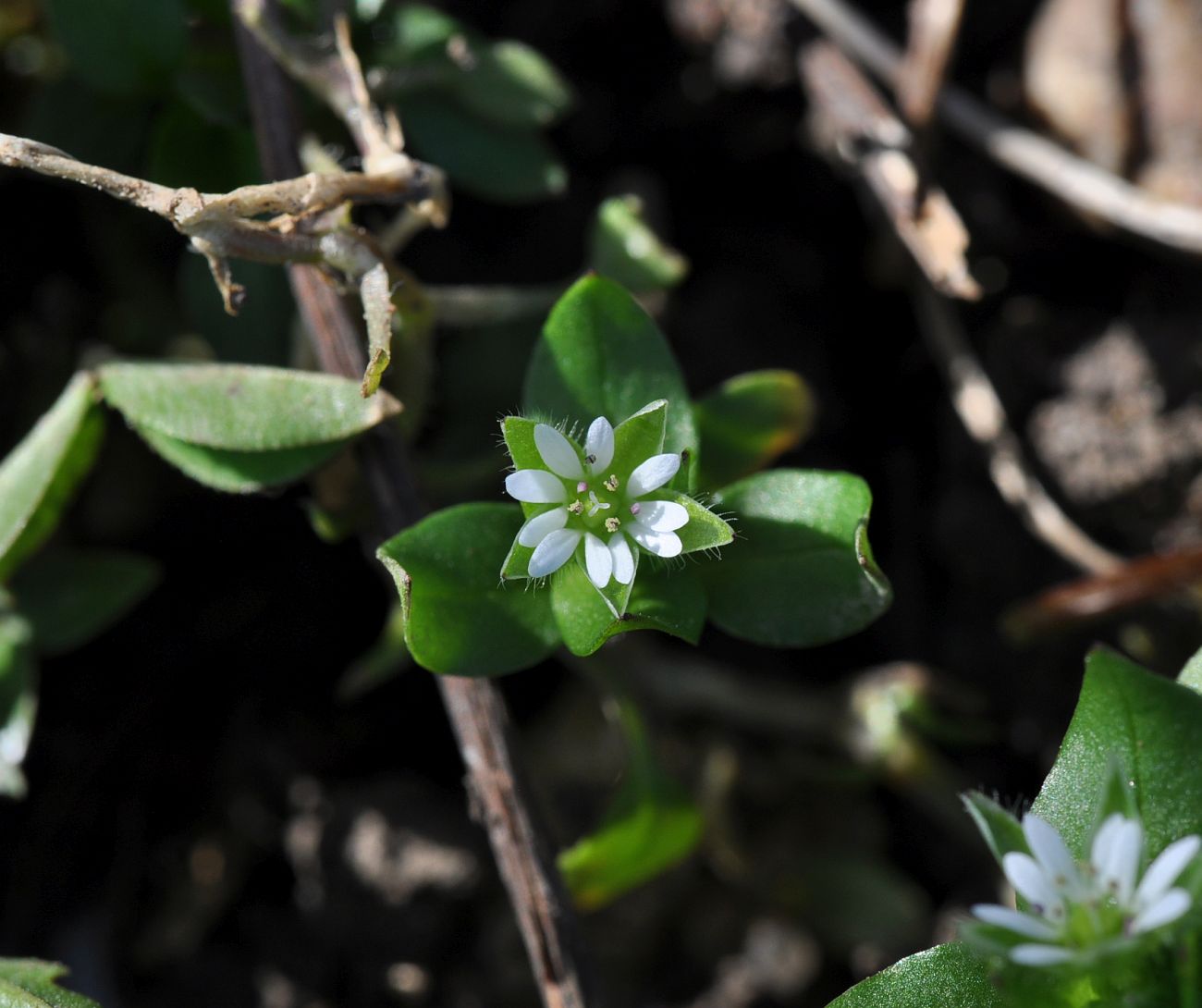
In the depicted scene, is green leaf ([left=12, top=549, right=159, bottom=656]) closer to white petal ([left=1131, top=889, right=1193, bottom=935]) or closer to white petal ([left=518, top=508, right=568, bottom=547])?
white petal ([left=518, top=508, right=568, bottom=547])

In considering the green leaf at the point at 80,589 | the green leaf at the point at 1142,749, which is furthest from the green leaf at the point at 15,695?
the green leaf at the point at 1142,749

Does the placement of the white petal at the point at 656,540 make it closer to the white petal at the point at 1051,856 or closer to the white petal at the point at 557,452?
the white petal at the point at 557,452

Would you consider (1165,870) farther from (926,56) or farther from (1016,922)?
(926,56)

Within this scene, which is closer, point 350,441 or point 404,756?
point 350,441

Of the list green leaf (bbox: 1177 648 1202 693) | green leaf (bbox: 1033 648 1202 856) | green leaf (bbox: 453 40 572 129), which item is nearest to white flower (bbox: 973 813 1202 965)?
green leaf (bbox: 1033 648 1202 856)

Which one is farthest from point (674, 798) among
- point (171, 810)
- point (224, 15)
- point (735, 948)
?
point (224, 15)

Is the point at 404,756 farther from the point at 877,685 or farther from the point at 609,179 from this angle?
the point at 609,179
